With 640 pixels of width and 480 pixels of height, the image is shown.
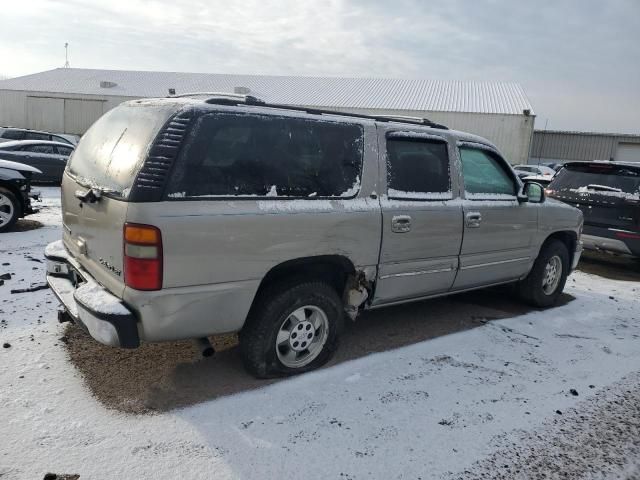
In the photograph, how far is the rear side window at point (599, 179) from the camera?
759 centimetres

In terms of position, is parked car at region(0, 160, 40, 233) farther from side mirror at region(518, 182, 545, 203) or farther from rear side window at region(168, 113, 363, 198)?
side mirror at region(518, 182, 545, 203)

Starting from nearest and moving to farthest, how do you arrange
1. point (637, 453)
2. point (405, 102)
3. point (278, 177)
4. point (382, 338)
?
point (637, 453)
point (278, 177)
point (382, 338)
point (405, 102)

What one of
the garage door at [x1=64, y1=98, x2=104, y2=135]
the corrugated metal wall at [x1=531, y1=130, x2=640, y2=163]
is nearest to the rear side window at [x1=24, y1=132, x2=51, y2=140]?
the garage door at [x1=64, y1=98, x2=104, y2=135]

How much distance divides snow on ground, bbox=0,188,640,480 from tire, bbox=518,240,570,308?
96 cm

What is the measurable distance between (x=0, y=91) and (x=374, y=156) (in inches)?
1567

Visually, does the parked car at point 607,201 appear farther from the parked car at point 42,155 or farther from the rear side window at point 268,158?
the parked car at point 42,155

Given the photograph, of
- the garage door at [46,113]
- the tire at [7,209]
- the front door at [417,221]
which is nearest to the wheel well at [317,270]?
the front door at [417,221]

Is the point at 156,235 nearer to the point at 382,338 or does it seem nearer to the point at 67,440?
the point at 67,440

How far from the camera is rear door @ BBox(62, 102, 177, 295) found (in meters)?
2.94

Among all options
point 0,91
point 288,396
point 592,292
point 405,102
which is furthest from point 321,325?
point 0,91

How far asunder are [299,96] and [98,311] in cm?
3418

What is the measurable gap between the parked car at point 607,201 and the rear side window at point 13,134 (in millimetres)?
15404

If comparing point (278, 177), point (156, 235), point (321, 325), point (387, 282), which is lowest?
point (321, 325)

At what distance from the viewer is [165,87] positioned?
35875 mm
